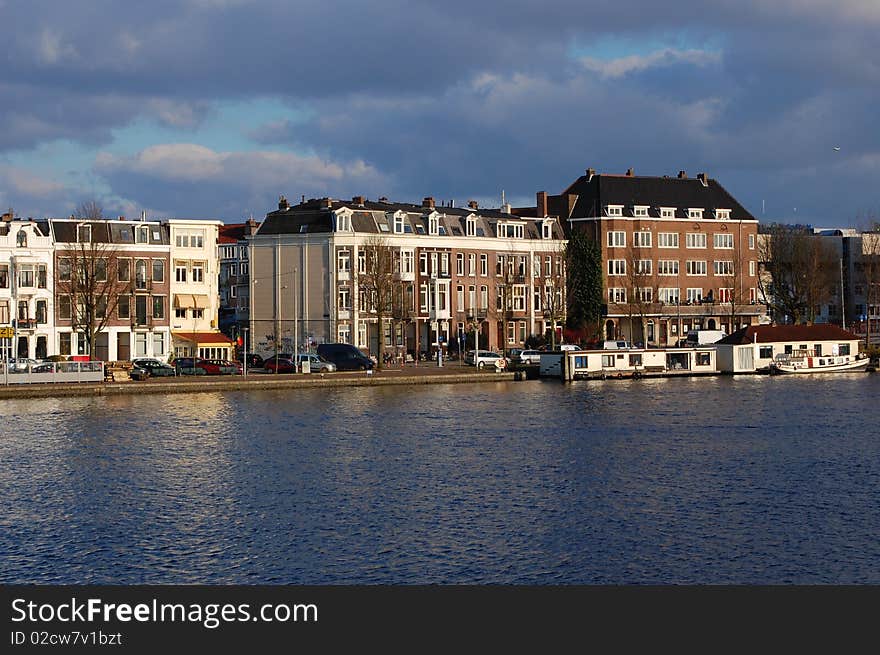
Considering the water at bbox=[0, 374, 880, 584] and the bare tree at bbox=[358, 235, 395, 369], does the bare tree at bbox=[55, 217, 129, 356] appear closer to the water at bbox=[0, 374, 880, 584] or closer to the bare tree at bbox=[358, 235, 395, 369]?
the bare tree at bbox=[358, 235, 395, 369]

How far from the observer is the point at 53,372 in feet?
285

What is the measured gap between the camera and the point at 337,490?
1817 inches

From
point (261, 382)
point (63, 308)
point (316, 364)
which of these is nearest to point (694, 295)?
point (316, 364)

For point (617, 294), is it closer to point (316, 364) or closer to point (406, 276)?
point (406, 276)

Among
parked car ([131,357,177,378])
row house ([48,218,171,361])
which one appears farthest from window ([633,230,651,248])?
parked car ([131,357,177,378])

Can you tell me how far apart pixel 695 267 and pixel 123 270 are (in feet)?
189

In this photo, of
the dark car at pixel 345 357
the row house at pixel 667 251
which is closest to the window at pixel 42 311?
the dark car at pixel 345 357

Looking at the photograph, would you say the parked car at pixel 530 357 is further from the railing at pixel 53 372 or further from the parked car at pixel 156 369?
the railing at pixel 53 372

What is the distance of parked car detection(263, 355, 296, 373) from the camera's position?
97688 mm

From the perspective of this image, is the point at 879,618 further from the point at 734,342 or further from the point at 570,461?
the point at 734,342

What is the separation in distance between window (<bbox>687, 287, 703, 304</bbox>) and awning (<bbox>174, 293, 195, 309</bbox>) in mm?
50407

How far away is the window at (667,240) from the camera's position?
132750 mm

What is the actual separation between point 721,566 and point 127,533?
16408 mm

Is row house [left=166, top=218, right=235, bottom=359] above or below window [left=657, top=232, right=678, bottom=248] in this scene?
below
